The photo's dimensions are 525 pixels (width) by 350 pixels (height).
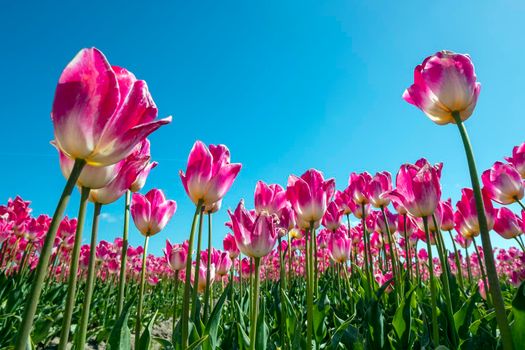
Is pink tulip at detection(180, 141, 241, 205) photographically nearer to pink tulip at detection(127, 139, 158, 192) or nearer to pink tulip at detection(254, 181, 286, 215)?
→ pink tulip at detection(127, 139, 158, 192)

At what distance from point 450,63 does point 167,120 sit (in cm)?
145

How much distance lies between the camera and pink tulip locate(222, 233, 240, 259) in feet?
13.9

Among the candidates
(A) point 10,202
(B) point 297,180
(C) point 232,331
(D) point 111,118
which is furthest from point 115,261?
(D) point 111,118

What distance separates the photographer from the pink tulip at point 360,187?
3905mm

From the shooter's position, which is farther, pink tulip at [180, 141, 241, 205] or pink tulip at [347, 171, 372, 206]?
pink tulip at [347, 171, 372, 206]

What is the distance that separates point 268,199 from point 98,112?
193cm

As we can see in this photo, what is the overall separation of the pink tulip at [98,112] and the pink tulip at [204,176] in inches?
30.6

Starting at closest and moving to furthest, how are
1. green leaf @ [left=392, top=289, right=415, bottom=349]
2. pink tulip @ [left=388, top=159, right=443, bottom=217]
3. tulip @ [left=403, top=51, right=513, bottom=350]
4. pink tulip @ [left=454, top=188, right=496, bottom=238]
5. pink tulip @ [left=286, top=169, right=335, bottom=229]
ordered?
tulip @ [left=403, top=51, right=513, bottom=350], pink tulip @ [left=388, top=159, right=443, bottom=217], pink tulip @ [left=286, top=169, right=335, bottom=229], green leaf @ [left=392, top=289, right=415, bottom=349], pink tulip @ [left=454, top=188, right=496, bottom=238]

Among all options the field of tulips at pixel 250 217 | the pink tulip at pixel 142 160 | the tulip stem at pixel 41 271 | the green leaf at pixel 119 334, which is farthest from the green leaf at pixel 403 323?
the tulip stem at pixel 41 271

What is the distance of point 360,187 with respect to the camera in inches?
159

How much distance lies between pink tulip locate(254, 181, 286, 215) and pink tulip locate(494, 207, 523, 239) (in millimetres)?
2730

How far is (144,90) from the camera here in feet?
3.40

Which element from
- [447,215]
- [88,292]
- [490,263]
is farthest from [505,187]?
[88,292]

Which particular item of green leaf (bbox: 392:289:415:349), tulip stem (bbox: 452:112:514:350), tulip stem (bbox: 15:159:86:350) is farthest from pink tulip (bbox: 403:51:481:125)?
tulip stem (bbox: 15:159:86:350)
